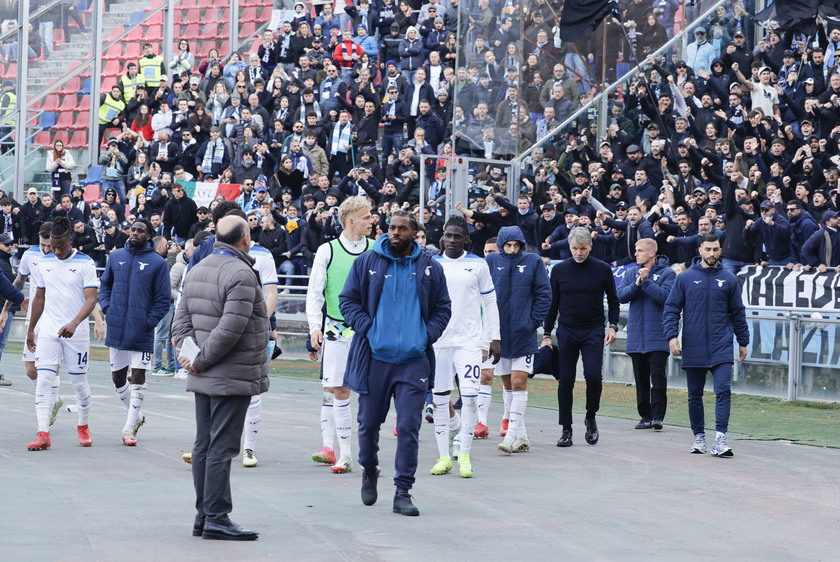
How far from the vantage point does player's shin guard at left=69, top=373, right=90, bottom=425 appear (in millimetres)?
11758

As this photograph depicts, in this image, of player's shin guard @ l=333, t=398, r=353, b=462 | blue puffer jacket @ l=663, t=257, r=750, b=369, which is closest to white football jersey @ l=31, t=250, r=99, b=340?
player's shin guard @ l=333, t=398, r=353, b=462

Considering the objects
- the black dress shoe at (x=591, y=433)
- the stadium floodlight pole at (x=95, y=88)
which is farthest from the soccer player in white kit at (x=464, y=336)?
the stadium floodlight pole at (x=95, y=88)

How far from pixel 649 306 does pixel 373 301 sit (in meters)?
6.62

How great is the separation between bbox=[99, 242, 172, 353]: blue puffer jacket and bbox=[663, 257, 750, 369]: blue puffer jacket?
496cm

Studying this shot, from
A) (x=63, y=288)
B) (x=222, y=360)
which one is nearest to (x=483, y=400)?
(x=63, y=288)

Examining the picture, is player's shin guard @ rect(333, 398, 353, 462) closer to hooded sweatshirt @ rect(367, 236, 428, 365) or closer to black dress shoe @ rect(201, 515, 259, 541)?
hooded sweatshirt @ rect(367, 236, 428, 365)

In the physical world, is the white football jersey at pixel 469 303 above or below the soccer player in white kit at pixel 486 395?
above

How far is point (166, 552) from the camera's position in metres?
7.12

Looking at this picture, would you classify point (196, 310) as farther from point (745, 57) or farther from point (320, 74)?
point (320, 74)

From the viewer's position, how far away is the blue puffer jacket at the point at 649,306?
48.0 ft

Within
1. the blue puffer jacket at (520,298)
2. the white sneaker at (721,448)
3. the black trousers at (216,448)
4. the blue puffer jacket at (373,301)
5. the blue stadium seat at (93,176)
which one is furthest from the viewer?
the blue stadium seat at (93,176)

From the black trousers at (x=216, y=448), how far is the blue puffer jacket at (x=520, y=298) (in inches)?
185

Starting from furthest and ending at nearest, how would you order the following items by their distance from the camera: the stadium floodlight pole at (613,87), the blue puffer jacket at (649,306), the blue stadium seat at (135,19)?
the blue stadium seat at (135,19) < the stadium floodlight pole at (613,87) < the blue puffer jacket at (649,306)

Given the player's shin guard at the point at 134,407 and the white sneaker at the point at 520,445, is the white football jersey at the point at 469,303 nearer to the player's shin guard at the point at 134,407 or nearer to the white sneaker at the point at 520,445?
the white sneaker at the point at 520,445
